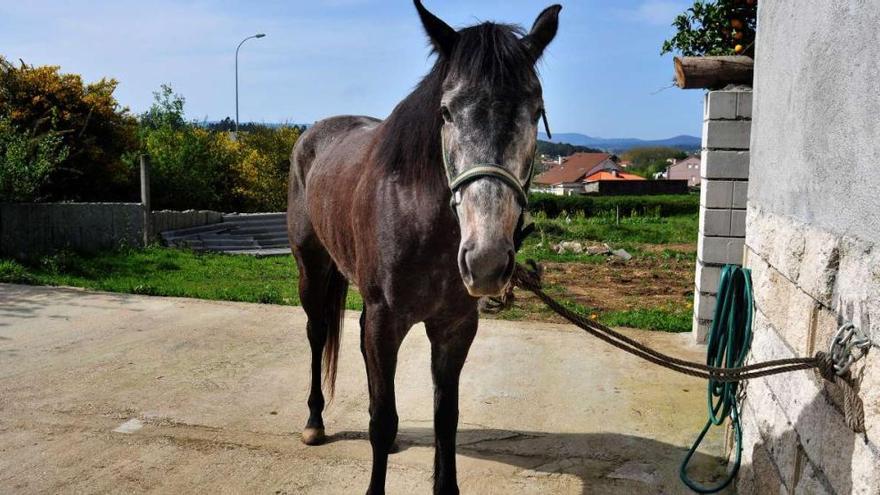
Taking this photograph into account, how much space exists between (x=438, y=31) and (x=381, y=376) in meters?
1.32

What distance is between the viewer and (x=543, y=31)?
86.7 inches

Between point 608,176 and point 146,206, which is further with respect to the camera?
point 608,176

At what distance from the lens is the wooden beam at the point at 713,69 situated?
4.64 m

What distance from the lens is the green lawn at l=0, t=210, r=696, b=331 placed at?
6.43 metres

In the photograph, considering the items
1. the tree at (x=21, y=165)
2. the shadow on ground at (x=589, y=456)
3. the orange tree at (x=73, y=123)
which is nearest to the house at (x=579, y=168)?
the orange tree at (x=73, y=123)

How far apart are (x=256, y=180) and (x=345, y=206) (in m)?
13.5

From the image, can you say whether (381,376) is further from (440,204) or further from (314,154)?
(314,154)

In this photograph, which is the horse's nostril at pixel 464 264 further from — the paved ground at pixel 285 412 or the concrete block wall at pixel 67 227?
the concrete block wall at pixel 67 227

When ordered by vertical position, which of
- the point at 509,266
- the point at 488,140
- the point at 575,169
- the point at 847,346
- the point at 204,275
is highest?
the point at 575,169

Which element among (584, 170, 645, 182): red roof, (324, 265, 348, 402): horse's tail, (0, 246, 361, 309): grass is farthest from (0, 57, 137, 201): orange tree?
(584, 170, 645, 182): red roof

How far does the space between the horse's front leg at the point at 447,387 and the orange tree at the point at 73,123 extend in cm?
1037

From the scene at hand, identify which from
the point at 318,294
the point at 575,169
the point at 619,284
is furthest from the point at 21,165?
the point at 575,169

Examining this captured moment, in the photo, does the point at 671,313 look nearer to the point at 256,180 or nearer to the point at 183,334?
the point at 183,334

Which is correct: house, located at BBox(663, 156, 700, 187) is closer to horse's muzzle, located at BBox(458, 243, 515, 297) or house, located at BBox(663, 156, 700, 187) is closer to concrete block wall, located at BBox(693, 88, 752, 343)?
concrete block wall, located at BBox(693, 88, 752, 343)
